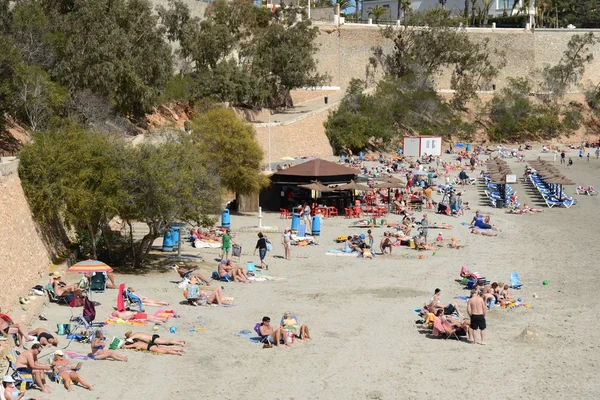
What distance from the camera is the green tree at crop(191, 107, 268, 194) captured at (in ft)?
99.2

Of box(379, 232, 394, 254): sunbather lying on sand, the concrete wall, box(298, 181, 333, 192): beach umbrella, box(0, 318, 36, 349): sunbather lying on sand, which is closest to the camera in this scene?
box(0, 318, 36, 349): sunbather lying on sand

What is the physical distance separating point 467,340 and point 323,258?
26.5 ft

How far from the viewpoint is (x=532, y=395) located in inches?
520

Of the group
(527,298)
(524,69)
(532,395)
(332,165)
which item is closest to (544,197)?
(332,165)

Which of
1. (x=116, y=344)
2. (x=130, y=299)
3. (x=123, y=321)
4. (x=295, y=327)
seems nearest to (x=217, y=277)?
(x=130, y=299)

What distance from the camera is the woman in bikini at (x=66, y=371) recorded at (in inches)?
501

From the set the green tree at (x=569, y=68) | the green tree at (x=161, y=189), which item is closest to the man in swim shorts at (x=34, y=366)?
the green tree at (x=161, y=189)

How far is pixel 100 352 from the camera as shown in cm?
1410

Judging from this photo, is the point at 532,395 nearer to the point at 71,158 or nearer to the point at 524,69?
the point at 71,158

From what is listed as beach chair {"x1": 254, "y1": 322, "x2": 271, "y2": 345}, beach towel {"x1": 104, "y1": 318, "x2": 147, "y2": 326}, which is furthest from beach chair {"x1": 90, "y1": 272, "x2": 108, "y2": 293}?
beach chair {"x1": 254, "y1": 322, "x2": 271, "y2": 345}

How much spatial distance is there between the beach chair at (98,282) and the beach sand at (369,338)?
16.3 inches

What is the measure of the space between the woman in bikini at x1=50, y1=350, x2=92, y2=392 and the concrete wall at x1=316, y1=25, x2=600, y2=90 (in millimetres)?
50965

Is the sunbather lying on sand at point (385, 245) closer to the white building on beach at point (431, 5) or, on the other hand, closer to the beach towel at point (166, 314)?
the beach towel at point (166, 314)

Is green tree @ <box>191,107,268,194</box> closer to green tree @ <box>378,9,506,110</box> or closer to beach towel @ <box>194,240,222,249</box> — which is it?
beach towel @ <box>194,240,222,249</box>
